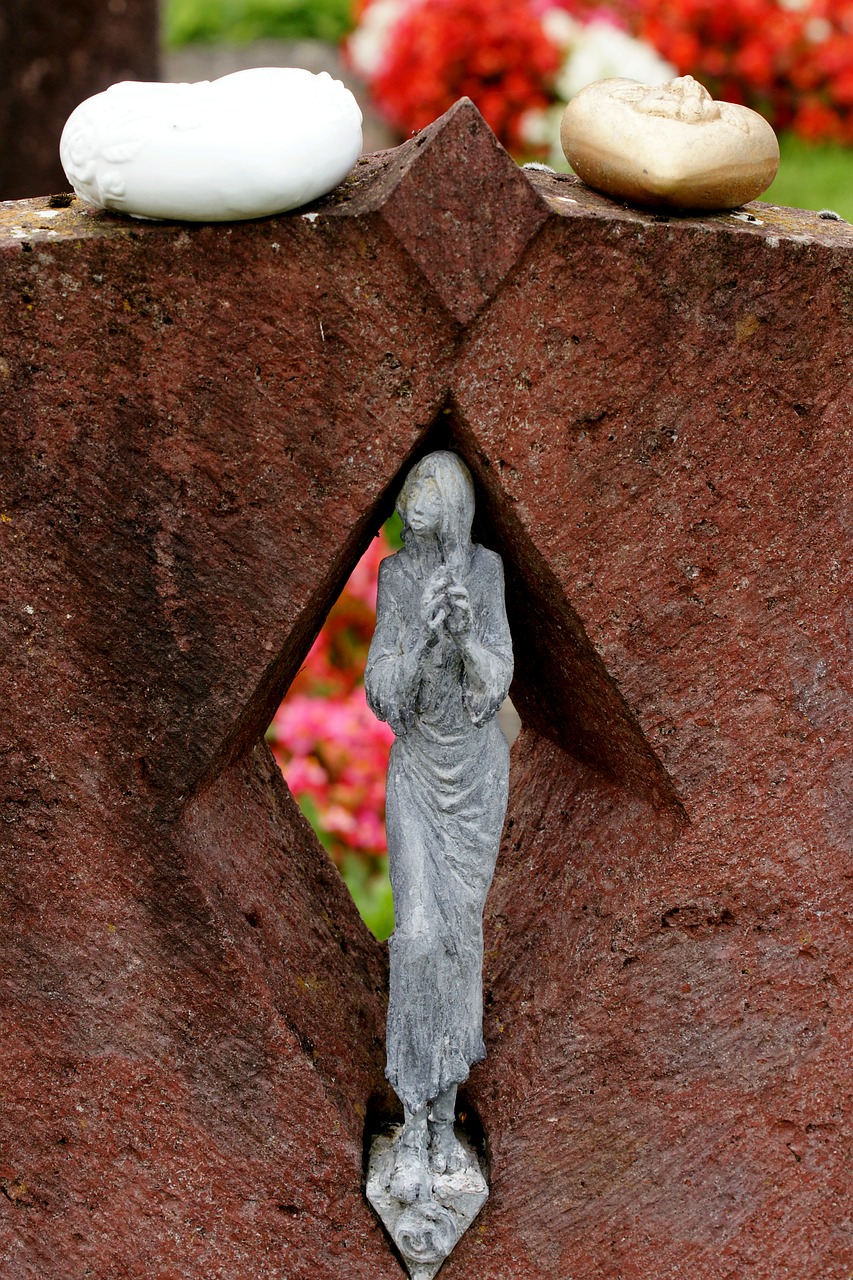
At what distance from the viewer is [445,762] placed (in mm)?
2713

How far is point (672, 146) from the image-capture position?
8.32ft

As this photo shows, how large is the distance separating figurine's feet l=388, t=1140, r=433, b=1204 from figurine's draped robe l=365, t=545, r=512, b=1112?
0.12 meters

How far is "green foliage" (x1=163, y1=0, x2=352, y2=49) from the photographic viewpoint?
45.7ft

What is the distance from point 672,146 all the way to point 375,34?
8.69m

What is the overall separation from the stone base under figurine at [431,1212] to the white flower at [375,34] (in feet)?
28.9

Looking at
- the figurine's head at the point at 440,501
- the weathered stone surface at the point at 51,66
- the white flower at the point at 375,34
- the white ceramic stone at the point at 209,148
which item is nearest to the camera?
the white ceramic stone at the point at 209,148

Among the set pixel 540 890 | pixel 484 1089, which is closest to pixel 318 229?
pixel 540 890

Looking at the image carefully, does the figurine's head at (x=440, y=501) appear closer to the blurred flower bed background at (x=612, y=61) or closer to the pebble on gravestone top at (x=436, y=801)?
the pebble on gravestone top at (x=436, y=801)

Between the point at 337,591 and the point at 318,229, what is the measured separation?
781 mm

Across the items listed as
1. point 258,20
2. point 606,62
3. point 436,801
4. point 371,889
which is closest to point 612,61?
point 606,62

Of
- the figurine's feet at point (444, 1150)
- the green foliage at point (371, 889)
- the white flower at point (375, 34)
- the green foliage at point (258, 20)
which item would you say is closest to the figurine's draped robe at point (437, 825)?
the figurine's feet at point (444, 1150)

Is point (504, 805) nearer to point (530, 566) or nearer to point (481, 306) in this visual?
point (530, 566)

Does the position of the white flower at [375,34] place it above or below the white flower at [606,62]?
below

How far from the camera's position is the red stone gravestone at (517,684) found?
247 centimetres
